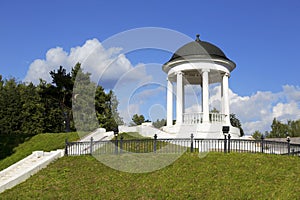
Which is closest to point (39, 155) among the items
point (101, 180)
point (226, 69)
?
point (101, 180)

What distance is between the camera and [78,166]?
16547 millimetres

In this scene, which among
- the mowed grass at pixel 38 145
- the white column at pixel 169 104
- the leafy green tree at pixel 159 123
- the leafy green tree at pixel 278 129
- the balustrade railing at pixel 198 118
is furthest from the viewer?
the leafy green tree at pixel 278 129

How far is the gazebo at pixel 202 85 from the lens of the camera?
76.7ft

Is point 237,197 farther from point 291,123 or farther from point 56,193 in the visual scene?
point 291,123

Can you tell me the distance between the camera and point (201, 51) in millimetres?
24328

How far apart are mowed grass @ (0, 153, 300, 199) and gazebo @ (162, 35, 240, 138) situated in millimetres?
7037

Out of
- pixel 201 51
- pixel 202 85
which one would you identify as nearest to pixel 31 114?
pixel 202 85

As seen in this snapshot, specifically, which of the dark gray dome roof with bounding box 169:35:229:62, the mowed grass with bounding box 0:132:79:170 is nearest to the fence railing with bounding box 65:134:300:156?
Result: the mowed grass with bounding box 0:132:79:170

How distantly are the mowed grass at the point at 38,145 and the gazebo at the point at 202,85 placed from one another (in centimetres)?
729

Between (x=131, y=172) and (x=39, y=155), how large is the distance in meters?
6.91

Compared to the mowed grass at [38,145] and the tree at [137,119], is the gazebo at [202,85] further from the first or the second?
the mowed grass at [38,145]

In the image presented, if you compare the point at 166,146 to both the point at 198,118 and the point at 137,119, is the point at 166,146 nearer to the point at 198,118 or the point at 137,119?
the point at 198,118

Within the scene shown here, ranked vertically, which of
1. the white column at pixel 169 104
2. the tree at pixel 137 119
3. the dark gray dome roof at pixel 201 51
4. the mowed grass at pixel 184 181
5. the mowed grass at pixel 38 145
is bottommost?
the mowed grass at pixel 184 181

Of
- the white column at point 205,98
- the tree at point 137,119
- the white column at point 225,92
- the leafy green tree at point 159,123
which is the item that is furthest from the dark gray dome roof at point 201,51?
the tree at point 137,119
